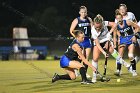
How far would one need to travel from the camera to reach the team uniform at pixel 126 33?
12.7 meters

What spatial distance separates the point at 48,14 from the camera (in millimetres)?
30188

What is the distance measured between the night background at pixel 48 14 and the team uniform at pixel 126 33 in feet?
48.2

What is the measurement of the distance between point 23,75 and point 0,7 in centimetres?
1735

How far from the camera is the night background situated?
94.1 feet

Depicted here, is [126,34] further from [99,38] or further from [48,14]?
[48,14]

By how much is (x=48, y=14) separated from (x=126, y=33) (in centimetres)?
1768

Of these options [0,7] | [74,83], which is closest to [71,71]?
[74,83]

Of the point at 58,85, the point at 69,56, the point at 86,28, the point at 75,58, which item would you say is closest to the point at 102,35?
the point at 86,28

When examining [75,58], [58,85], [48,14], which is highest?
[48,14]

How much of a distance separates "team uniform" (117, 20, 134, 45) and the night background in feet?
48.2

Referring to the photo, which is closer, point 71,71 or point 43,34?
point 71,71

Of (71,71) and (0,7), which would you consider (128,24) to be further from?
(0,7)

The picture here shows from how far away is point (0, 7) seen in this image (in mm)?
30156

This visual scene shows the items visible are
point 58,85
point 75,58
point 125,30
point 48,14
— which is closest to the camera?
point 58,85
